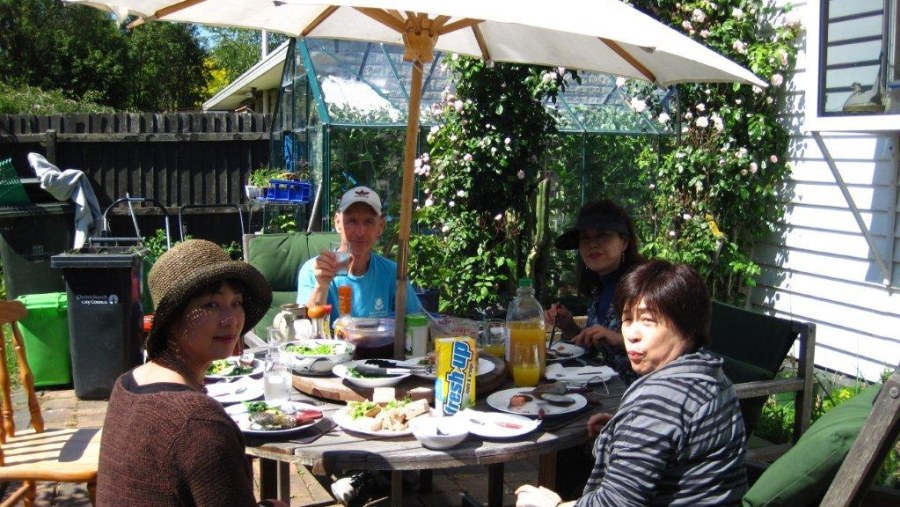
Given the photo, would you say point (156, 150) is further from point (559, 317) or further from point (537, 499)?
point (537, 499)

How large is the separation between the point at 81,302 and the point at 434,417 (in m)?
4.25

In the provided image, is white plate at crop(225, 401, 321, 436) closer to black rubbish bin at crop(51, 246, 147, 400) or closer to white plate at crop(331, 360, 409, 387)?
white plate at crop(331, 360, 409, 387)

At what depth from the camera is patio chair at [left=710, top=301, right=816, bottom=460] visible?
11.2ft

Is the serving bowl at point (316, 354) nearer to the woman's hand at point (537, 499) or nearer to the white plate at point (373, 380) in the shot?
the white plate at point (373, 380)

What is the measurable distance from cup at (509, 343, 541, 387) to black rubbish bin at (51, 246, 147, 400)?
12.7ft

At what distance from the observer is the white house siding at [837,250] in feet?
18.4

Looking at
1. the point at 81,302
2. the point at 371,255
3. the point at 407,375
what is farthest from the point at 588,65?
the point at 81,302

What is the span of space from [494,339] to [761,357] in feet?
4.07

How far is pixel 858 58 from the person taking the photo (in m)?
5.18

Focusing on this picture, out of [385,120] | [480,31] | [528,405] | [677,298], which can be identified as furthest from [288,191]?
[677,298]

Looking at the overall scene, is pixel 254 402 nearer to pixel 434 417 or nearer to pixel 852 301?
pixel 434 417

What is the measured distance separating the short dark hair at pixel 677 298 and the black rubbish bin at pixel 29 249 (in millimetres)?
6958

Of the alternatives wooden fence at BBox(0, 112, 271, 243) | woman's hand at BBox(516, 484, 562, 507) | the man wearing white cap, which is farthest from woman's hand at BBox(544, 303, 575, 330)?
wooden fence at BBox(0, 112, 271, 243)

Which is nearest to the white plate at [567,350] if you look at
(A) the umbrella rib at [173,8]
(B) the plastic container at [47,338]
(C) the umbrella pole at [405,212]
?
(C) the umbrella pole at [405,212]
